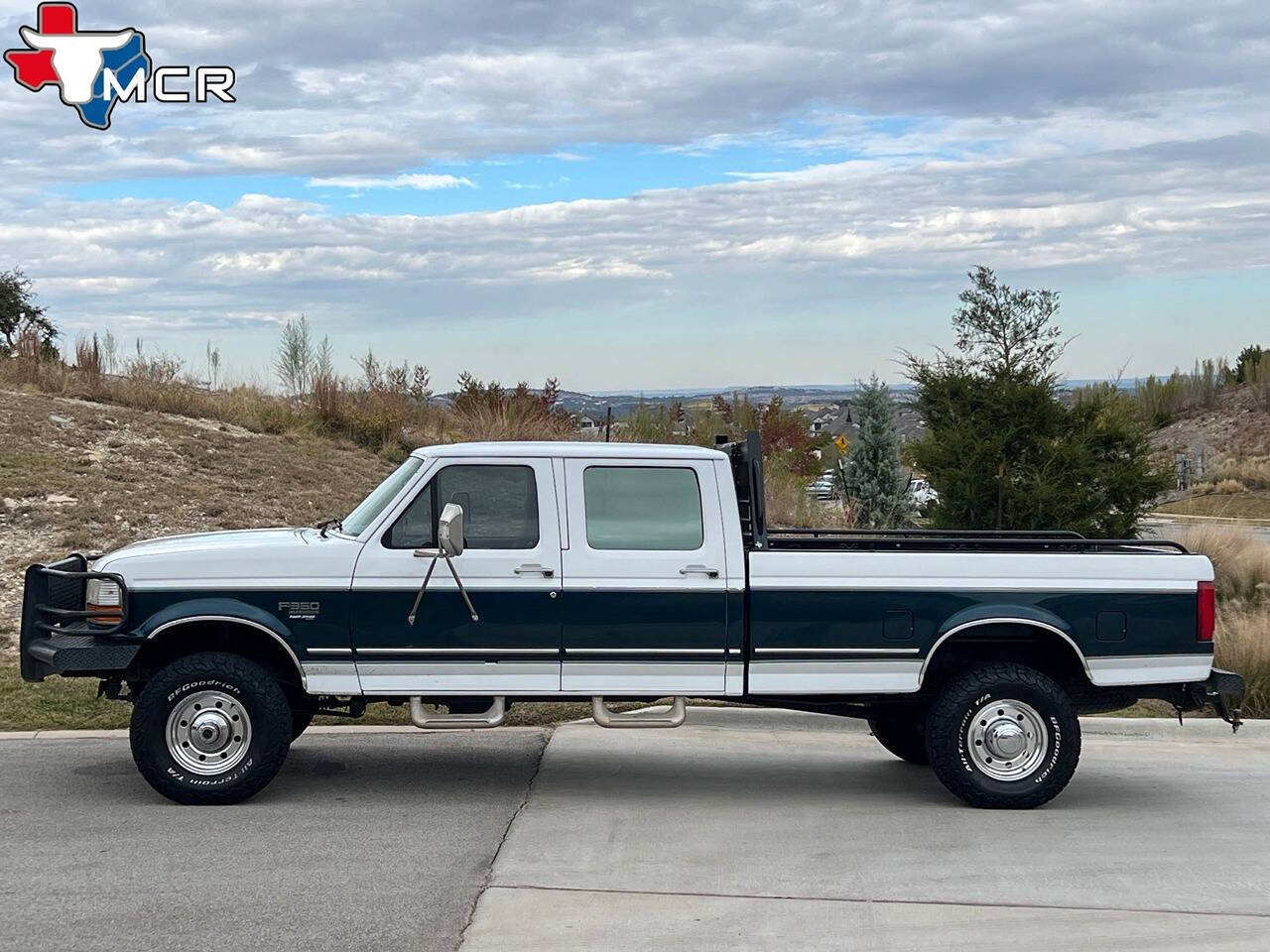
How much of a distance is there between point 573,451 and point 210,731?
236 cm

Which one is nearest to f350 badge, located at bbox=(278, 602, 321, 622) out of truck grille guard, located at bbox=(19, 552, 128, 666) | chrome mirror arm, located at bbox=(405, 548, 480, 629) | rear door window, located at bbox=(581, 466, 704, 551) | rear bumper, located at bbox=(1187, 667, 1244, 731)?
chrome mirror arm, located at bbox=(405, 548, 480, 629)

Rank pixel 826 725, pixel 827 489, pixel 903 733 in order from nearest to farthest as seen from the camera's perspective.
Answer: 1. pixel 903 733
2. pixel 826 725
3. pixel 827 489

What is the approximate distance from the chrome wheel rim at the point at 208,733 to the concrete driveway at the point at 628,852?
26 cm

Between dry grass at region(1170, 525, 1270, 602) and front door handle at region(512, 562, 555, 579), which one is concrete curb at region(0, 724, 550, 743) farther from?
dry grass at region(1170, 525, 1270, 602)

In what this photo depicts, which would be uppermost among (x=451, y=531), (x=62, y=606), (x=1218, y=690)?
(x=451, y=531)

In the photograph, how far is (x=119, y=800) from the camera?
753 cm

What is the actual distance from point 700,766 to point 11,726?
171 inches

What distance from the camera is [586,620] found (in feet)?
24.7

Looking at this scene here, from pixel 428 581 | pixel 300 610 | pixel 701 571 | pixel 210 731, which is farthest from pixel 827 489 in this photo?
pixel 210 731

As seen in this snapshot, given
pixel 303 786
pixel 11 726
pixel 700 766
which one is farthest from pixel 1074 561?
pixel 11 726

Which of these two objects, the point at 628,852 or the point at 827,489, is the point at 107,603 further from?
the point at 827,489

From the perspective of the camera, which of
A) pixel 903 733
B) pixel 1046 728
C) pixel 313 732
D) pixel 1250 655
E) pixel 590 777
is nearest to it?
pixel 1046 728

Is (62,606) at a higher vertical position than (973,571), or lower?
lower

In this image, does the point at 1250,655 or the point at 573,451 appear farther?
the point at 1250,655
